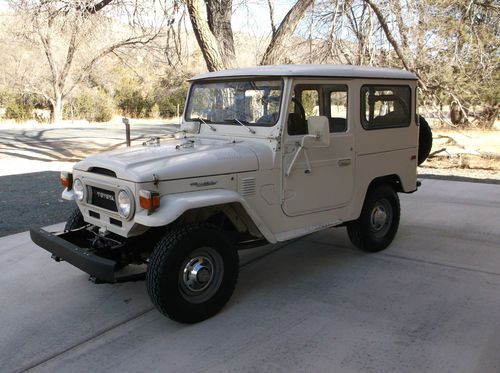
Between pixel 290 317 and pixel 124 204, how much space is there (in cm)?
153

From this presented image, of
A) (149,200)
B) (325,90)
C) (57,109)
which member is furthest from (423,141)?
(57,109)

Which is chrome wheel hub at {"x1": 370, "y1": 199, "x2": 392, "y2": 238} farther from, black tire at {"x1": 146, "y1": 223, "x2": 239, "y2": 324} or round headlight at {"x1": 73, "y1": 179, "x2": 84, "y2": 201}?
round headlight at {"x1": 73, "y1": 179, "x2": 84, "y2": 201}

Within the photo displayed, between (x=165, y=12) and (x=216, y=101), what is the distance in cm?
589

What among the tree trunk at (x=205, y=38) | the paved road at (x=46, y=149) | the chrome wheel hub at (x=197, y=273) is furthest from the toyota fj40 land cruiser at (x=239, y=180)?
the paved road at (x=46, y=149)

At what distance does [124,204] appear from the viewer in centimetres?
354

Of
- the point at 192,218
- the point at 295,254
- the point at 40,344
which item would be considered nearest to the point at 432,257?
the point at 295,254

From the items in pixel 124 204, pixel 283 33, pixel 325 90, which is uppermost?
pixel 283 33

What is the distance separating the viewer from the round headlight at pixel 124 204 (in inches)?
137

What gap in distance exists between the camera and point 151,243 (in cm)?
399

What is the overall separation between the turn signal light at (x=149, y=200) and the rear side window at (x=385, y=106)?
2342 millimetres

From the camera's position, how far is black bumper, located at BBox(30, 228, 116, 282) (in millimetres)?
3371

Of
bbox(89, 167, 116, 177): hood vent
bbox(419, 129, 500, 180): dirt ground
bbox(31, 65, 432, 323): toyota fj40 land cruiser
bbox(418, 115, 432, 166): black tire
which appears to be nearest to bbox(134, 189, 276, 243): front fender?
bbox(31, 65, 432, 323): toyota fj40 land cruiser

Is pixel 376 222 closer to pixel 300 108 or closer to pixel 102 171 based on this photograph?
pixel 300 108

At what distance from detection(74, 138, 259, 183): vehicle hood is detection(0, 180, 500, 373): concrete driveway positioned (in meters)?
1.13
